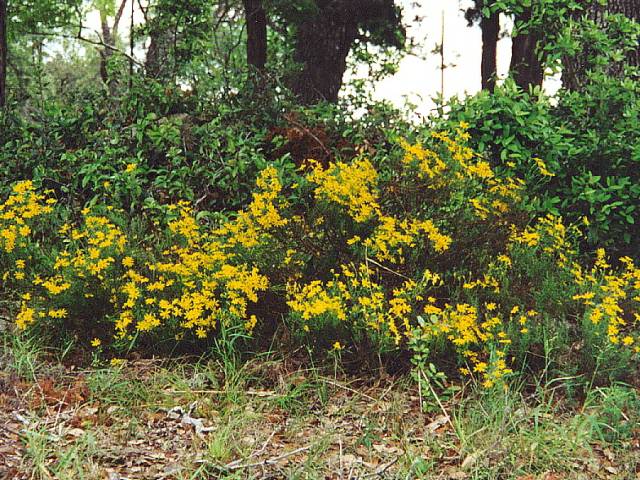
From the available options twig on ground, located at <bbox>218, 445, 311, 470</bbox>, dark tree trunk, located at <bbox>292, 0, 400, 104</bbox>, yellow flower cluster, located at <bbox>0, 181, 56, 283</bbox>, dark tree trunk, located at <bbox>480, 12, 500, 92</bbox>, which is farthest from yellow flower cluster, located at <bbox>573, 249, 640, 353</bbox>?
dark tree trunk, located at <bbox>480, 12, 500, 92</bbox>

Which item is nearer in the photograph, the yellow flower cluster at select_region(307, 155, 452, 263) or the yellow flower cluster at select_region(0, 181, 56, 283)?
the yellow flower cluster at select_region(307, 155, 452, 263)

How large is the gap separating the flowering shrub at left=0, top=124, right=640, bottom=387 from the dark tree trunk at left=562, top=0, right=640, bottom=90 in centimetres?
185

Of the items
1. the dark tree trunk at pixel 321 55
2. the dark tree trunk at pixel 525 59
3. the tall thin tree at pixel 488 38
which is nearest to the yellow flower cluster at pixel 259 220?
the dark tree trunk at pixel 321 55

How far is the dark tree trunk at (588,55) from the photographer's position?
6.27 m

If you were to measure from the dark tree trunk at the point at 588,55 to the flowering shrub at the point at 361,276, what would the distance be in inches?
72.8

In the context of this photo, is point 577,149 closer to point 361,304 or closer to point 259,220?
point 361,304

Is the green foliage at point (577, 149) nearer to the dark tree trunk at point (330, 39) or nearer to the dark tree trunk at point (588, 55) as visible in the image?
the dark tree trunk at point (588, 55)

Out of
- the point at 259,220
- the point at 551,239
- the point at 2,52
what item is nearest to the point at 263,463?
the point at 259,220

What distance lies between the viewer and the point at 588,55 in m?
6.20

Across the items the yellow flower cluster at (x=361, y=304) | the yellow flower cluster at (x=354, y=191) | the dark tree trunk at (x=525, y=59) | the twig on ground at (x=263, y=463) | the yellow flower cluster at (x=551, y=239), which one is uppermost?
the dark tree trunk at (x=525, y=59)

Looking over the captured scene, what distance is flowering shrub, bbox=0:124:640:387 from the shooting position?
405cm

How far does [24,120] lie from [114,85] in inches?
35.7

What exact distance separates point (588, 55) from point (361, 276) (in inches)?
128

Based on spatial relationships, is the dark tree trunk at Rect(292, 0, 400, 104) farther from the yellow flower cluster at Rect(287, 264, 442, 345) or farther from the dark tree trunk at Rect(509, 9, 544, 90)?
the yellow flower cluster at Rect(287, 264, 442, 345)
